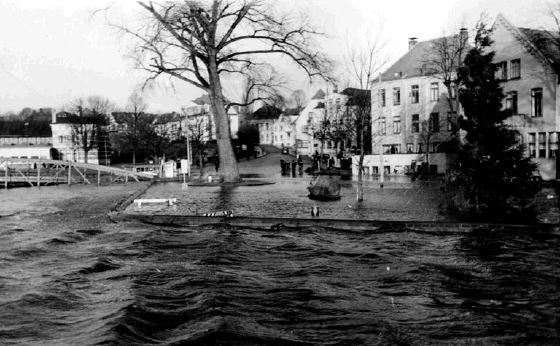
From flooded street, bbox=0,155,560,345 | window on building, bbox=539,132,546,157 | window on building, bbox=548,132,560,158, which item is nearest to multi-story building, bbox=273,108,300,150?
window on building, bbox=539,132,546,157

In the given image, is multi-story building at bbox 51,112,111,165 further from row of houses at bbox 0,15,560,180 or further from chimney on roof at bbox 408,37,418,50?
chimney on roof at bbox 408,37,418,50

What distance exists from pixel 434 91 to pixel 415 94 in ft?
6.97

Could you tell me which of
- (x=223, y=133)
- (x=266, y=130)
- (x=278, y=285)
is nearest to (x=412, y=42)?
(x=223, y=133)

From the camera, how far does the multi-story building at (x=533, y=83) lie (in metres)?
45.8

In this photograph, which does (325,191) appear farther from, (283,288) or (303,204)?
(283,288)

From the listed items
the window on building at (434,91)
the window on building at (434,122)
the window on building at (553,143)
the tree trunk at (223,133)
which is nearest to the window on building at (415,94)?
the window on building at (434,91)

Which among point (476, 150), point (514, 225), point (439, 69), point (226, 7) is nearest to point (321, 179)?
point (476, 150)

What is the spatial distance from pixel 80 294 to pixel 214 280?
8.18 ft

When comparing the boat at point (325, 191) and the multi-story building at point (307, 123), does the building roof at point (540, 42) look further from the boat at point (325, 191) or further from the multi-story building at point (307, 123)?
the multi-story building at point (307, 123)

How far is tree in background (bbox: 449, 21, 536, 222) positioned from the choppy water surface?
9.71 ft

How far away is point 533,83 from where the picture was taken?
47.0m

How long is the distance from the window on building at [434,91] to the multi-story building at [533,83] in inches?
480

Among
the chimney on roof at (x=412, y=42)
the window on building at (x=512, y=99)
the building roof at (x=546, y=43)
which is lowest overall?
the window on building at (x=512, y=99)

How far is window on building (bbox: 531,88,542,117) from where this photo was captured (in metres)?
46.8
